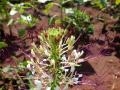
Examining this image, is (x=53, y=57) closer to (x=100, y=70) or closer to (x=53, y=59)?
(x=53, y=59)

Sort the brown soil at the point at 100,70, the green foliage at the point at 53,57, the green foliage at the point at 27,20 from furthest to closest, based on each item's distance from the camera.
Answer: the green foliage at the point at 27,20 < the brown soil at the point at 100,70 < the green foliage at the point at 53,57

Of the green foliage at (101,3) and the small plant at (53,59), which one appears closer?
the small plant at (53,59)

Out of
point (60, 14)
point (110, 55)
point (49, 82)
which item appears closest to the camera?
point (49, 82)

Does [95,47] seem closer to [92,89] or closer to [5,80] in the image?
[92,89]

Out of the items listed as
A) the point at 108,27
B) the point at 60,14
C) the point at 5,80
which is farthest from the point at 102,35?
the point at 5,80

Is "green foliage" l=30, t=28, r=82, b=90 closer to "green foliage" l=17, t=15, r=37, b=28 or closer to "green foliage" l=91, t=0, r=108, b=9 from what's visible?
"green foliage" l=17, t=15, r=37, b=28

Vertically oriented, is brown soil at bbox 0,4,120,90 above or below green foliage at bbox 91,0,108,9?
below

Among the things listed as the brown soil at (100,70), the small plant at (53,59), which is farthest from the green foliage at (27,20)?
the small plant at (53,59)

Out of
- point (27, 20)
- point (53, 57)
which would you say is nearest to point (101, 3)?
point (27, 20)

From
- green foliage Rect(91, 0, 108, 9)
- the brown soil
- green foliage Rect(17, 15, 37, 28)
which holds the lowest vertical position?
the brown soil

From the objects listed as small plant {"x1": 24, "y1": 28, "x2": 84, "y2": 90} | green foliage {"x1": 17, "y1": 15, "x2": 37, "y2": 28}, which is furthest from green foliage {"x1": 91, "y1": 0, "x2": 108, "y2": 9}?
small plant {"x1": 24, "y1": 28, "x2": 84, "y2": 90}

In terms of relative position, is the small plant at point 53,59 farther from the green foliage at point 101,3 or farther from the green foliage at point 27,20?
the green foliage at point 101,3
